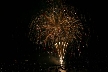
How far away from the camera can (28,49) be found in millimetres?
15500

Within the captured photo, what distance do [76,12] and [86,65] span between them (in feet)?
20.9

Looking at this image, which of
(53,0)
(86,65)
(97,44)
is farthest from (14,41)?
(86,65)

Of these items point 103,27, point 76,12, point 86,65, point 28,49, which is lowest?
point 86,65

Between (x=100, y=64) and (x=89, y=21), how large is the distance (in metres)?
6.35

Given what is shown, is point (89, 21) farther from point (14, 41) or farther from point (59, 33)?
point (14, 41)

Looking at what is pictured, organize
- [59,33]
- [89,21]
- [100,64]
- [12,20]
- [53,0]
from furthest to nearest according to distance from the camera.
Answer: [12,20], [89,21], [53,0], [59,33], [100,64]

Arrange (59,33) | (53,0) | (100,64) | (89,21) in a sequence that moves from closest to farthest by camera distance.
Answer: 1. (100,64)
2. (59,33)
3. (53,0)
4. (89,21)

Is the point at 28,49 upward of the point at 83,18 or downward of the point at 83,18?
downward

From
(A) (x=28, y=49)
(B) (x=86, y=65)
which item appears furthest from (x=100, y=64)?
(A) (x=28, y=49)

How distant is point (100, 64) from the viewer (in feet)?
28.3

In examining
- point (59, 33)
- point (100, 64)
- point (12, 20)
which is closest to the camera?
point (100, 64)

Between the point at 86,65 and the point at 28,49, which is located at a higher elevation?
the point at 28,49

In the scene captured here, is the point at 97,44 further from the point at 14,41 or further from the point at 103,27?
the point at 14,41

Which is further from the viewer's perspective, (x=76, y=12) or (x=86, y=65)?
(x=76, y=12)
